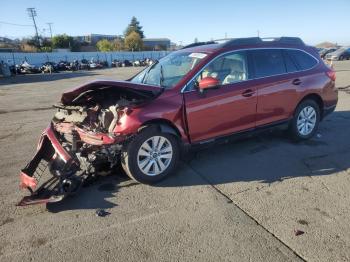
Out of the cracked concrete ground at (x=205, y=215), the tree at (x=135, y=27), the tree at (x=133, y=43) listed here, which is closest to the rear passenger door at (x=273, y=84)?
the cracked concrete ground at (x=205, y=215)

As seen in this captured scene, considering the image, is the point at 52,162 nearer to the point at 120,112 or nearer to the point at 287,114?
the point at 120,112

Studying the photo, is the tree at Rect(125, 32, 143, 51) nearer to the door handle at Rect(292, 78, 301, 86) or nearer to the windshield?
the windshield

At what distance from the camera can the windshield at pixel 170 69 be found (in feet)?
16.9

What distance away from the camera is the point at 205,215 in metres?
3.89

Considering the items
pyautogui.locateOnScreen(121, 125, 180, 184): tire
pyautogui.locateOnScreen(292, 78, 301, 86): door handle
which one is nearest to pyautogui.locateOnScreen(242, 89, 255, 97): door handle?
pyautogui.locateOnScreen(292, 78, 301, 86): door handle

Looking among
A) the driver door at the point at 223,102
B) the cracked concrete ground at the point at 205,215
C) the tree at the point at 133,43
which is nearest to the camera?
the cracked concrete ground at the point at 205,215

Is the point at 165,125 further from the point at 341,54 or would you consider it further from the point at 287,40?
the point at 341,54

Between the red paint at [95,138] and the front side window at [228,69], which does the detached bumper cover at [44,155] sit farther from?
the front side window at [228,69]

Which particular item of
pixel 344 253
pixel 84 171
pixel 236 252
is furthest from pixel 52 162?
pixel 344 253

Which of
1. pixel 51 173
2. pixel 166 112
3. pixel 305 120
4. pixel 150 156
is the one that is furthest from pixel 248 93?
pixel 51 173

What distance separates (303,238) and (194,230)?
1.09 metres

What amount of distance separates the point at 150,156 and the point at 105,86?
110 cm

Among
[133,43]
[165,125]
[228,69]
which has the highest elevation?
[133,43]

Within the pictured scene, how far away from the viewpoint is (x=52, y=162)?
4.80m
